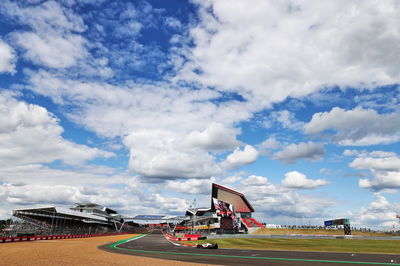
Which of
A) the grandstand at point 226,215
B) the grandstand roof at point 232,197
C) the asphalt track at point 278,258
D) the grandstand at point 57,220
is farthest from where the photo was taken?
the grandstand roof at point 232,197

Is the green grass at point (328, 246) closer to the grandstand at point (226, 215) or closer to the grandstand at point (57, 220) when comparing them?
the grandstand at point (226, 215)

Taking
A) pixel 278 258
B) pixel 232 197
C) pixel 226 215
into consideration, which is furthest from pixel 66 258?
pixel 232 197

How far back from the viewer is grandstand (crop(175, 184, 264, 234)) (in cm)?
11538

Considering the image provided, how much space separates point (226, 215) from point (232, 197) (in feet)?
94.0

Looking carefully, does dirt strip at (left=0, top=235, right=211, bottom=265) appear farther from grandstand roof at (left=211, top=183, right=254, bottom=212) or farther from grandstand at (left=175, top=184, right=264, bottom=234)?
grandstand roof at (left=211, top=183, right=254, bottom=212)

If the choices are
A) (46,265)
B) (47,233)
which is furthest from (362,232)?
(46,265)

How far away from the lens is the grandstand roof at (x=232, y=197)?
134500 millimetres

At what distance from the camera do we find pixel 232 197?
144m

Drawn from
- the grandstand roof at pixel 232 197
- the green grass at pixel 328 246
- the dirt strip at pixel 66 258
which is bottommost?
the green grass at pixel 328 246

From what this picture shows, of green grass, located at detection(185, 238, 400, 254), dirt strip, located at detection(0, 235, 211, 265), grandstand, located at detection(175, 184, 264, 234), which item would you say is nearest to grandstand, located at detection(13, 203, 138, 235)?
dirt strip, located at detection(0, 235, 211, 265)

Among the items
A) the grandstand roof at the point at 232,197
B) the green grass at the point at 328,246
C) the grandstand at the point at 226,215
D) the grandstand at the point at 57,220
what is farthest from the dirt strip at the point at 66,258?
the grandstand roof at the point at 232,197

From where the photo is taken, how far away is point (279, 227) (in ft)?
347

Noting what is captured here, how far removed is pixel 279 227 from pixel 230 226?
19864mm

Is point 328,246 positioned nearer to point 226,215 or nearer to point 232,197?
point 226,215
